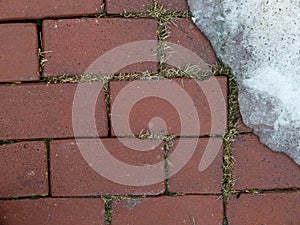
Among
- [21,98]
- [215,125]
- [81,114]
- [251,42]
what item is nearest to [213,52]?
[251,42]

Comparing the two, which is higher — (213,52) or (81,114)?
(213,52)

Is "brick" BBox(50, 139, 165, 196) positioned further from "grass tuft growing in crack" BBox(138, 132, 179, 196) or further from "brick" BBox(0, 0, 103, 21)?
"brick" BBox(0, 0, 103, 21)

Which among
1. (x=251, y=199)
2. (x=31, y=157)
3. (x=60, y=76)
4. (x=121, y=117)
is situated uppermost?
(x=60, y=76)

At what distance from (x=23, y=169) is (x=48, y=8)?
49 cm

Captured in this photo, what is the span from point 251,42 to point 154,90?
0.32 metres

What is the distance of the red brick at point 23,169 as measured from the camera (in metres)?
1.65

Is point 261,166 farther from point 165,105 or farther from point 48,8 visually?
point 48,8

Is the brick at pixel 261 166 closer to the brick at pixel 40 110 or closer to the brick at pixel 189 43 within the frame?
the brick at pixel 189 43

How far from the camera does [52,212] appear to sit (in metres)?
1.66

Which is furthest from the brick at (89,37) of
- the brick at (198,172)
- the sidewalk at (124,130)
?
the brick at (198,172)

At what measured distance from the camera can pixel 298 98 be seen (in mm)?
1624

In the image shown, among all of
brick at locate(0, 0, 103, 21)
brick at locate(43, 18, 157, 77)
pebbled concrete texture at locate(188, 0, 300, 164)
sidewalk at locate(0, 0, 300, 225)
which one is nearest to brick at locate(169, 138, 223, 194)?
sidewalk at locate(0, 0, 300, 225)

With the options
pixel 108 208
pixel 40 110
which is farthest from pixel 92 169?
pixel 40 110

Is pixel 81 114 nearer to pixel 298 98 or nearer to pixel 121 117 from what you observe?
pixel 121 117
